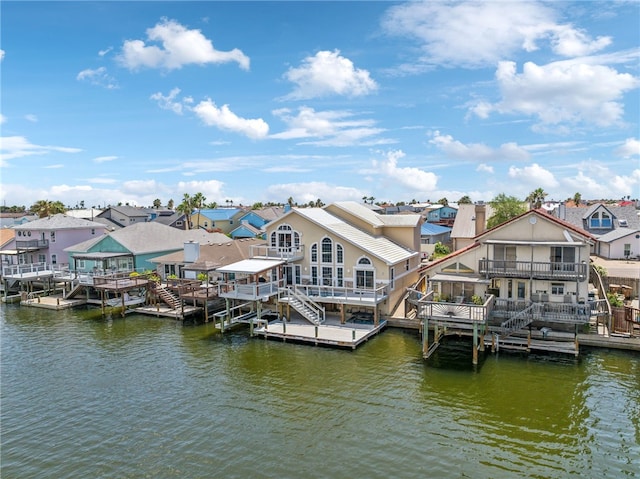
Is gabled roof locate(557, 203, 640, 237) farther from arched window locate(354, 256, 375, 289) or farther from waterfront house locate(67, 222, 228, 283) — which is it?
waterfront house locate(67, 222, 228, 283)

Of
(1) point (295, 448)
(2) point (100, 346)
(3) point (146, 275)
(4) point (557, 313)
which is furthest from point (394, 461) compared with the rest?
(3) point (146, 275)

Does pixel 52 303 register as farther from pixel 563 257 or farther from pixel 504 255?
pixel 563 257

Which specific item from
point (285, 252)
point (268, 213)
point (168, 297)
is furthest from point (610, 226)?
point (268, 213)

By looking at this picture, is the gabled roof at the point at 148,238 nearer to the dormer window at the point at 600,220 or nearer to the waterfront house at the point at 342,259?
the waterfront house at the point at 342,259

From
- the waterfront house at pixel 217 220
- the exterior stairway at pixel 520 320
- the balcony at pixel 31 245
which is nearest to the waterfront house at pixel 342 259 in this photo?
the exterior stairway at pixel 520 320

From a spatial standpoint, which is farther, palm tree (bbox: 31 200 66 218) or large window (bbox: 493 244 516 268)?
palm tree (bbox: 31 200 66 218)

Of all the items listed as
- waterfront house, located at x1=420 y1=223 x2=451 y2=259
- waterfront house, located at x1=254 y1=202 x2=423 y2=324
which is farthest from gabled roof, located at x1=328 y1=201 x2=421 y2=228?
waterfront house, located at x1=420 y1=223 x2=451 y2=259
